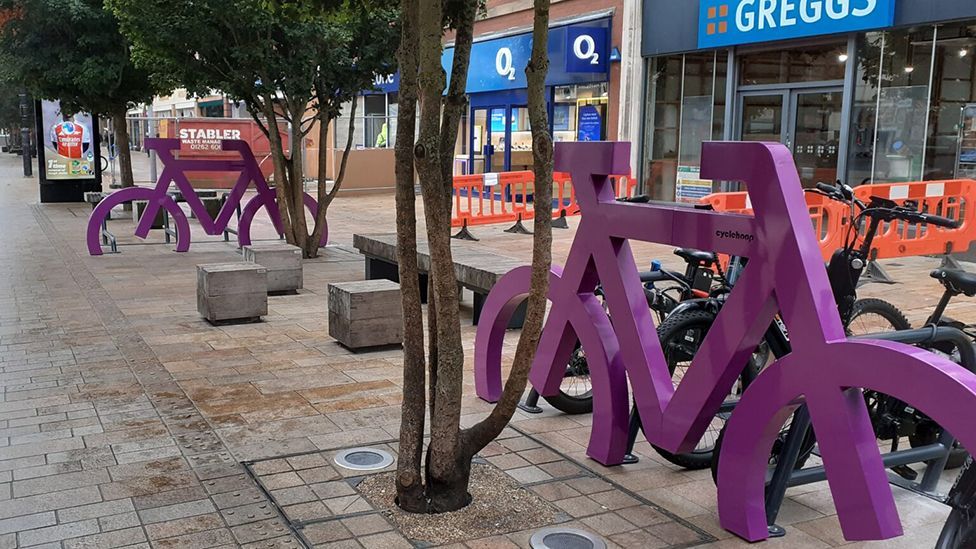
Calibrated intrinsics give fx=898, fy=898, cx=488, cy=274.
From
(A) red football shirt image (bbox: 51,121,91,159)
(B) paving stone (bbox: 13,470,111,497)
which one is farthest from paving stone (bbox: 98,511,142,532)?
(A) red football shirt image (bbox: 51,121,91,159)

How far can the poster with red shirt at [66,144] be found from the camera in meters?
21.6

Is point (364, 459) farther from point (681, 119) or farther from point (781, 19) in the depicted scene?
point (681, 119)

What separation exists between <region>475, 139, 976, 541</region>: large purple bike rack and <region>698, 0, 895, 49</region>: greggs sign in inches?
370

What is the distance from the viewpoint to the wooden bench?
783cm

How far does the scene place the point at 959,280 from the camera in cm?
469

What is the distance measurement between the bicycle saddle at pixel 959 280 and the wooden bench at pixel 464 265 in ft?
10.7

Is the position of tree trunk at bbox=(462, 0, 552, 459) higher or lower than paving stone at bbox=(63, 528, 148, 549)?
higher

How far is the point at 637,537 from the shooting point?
13.0ft

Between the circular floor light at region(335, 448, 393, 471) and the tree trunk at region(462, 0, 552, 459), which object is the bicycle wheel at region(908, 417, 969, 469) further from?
the circular floor light at region(335, 448, 393, 471)

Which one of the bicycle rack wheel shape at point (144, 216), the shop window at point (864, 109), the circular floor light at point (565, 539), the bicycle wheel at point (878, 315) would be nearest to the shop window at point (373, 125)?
the bicycle rack wheel shape at point (144, 216)

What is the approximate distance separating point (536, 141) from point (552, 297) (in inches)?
59.2

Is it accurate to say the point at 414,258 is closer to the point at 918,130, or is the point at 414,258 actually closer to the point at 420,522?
the point at 420,522

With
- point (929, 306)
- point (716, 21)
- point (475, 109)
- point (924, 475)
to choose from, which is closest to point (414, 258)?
point (924, 475)

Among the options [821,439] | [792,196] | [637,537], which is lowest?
[637,537]
